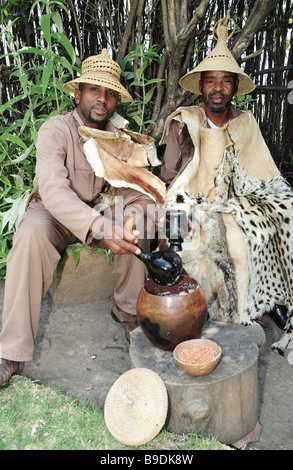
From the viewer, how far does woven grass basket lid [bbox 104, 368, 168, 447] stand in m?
1.93

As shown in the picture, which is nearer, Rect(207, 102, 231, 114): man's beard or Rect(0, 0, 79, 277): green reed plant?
Rect(207, 102, 231, 114): man's beard

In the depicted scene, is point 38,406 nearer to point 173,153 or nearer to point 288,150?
point 173,153

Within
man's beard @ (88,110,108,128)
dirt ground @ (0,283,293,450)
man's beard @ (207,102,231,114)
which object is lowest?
dirt ground @ (0,283,293,450)

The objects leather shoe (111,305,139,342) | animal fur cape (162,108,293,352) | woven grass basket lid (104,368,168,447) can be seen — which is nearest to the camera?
woven grass basket lid (104,368,168,447)

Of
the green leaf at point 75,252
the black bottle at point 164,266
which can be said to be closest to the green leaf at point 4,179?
the green leaf at point 75,252

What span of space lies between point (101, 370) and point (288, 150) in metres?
2.97

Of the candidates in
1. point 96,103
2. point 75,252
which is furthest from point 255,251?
point 96,103

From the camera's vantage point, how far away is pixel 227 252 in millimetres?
2760

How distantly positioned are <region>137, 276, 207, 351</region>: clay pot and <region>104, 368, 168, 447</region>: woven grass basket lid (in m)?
0.23

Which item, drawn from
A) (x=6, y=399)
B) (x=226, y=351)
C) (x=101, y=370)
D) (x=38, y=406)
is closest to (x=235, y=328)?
(x=226, y=351)

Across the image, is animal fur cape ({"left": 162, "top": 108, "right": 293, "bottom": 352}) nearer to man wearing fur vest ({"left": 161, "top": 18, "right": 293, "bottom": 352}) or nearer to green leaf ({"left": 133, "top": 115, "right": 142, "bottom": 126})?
man wearing fur vest ({"left": 161, "top": 18, "right": 293, "bottom": 352})

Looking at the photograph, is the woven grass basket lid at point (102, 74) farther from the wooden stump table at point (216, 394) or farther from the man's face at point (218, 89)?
the wooden stump table at point (216, 394)

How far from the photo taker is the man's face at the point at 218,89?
3111 mm

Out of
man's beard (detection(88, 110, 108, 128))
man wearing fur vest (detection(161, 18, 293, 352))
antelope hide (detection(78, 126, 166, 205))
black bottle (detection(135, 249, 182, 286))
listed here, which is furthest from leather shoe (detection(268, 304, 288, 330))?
man's beard (detection(88, 110, 108, 128))
